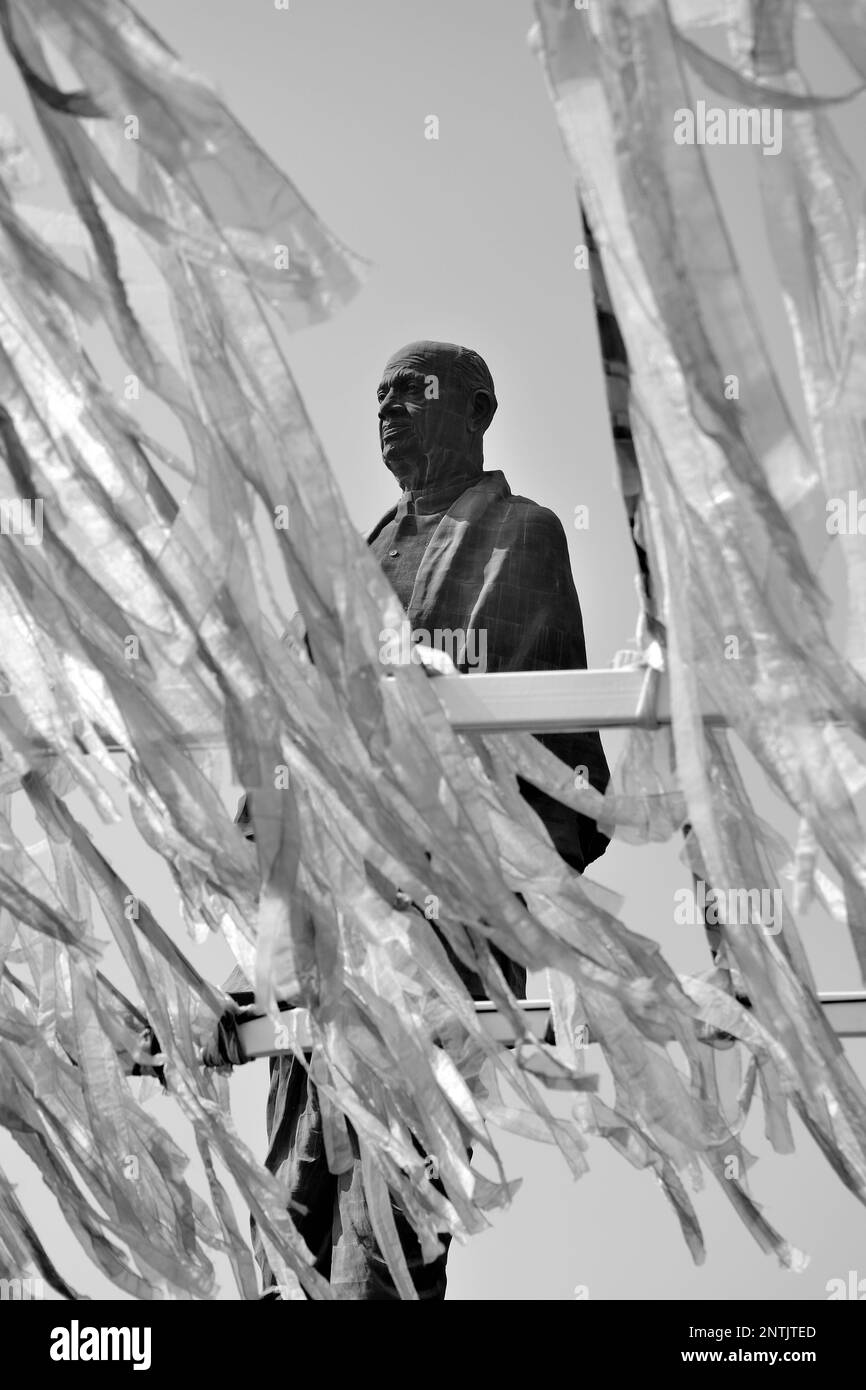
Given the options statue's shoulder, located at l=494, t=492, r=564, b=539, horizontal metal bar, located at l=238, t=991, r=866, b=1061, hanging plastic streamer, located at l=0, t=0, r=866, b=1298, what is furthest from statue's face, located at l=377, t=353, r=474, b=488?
hanging plastic streamer, located at l=0, t=0, r=866, b=1298

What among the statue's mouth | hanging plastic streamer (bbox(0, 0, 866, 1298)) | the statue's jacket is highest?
the statue's mouth

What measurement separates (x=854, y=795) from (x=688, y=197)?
0.36 meters

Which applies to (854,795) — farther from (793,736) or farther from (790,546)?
(790,546)

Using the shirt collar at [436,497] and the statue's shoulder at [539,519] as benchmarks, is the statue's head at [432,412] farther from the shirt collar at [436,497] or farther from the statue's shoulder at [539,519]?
the statue's shoulder at [539,519]

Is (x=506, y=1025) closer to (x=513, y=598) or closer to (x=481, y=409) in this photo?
(x=513, y=598)

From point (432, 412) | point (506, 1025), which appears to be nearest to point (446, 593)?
point (432, 412)

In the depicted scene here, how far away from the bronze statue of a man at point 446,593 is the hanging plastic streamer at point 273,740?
1.70ft

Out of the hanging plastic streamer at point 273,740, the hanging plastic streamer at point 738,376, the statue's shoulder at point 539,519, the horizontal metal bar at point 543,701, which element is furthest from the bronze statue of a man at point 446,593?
the hanging plastic streamer at point 738,376

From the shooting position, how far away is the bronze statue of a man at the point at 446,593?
6.80ft

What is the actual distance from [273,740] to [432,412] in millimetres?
1449

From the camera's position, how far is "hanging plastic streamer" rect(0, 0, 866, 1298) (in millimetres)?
939

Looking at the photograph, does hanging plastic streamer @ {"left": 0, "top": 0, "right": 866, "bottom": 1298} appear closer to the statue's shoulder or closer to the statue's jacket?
the statue's jacket

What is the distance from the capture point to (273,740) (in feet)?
3.58
